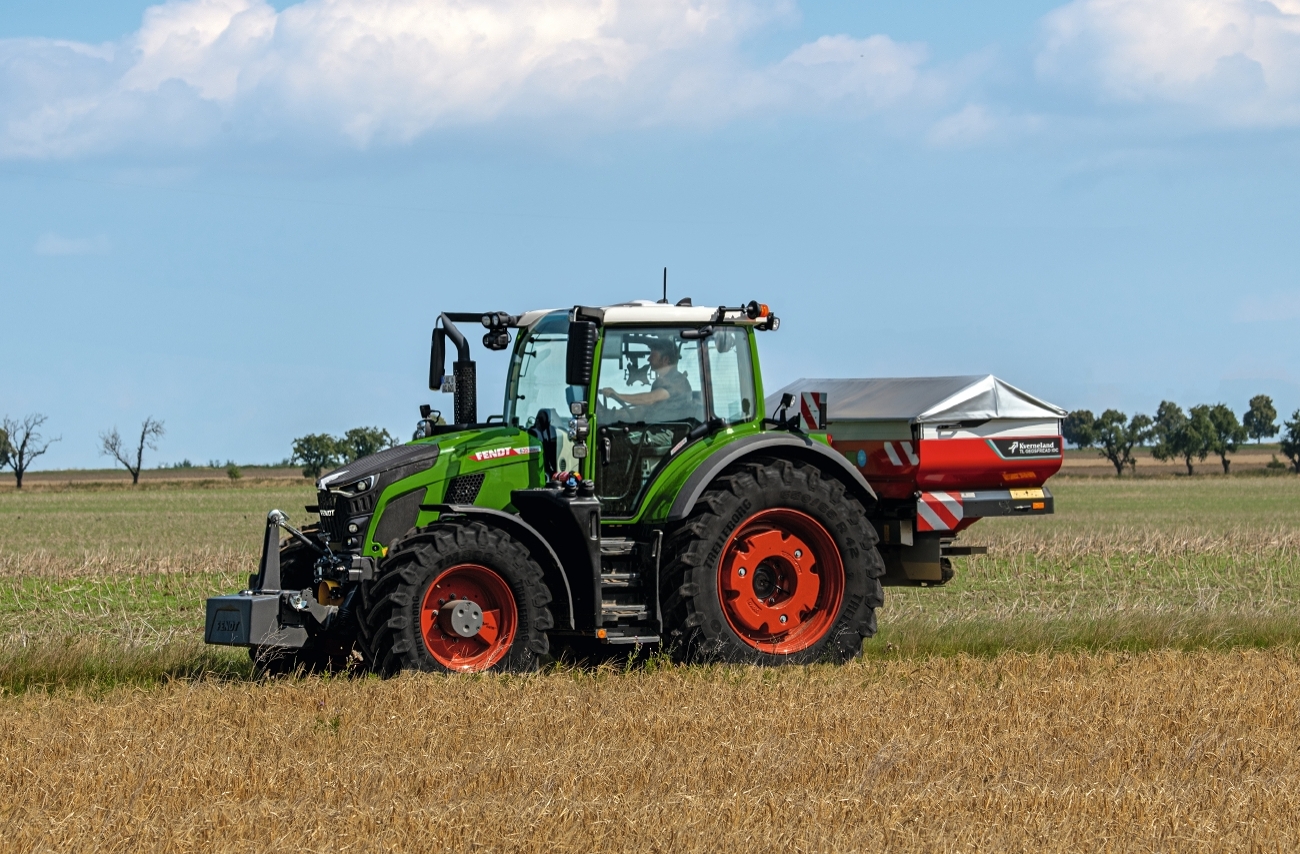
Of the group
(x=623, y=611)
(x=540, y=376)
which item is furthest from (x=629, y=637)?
(x=540, y=376)

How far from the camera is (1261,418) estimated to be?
435 ft

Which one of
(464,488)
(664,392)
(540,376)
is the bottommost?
(464,488)

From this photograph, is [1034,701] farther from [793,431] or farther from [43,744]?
[43,744]

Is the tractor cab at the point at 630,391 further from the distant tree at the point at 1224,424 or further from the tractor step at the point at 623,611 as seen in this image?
the distant tree at the point at 1224,424

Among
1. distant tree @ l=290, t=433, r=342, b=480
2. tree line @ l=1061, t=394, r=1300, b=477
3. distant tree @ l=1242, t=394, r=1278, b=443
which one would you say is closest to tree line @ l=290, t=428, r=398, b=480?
distant tree @ l=290, t=433, r=342, b=480

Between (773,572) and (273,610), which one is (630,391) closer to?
(773,572)

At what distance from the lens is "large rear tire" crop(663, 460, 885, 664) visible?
9.59 meters

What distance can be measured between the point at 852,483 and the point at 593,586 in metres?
2.15

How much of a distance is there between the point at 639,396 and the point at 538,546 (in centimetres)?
128

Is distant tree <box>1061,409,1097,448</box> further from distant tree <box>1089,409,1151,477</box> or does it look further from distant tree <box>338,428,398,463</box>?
distant tree <box>338,428,398,463</box>

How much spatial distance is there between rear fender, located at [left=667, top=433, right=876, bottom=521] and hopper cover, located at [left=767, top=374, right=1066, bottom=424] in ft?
2.48

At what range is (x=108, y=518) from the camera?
39.2m

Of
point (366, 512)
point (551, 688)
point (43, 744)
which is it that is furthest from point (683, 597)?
point (43, 744)

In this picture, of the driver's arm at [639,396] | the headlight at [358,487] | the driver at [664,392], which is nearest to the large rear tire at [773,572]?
the driver at [664,392]
